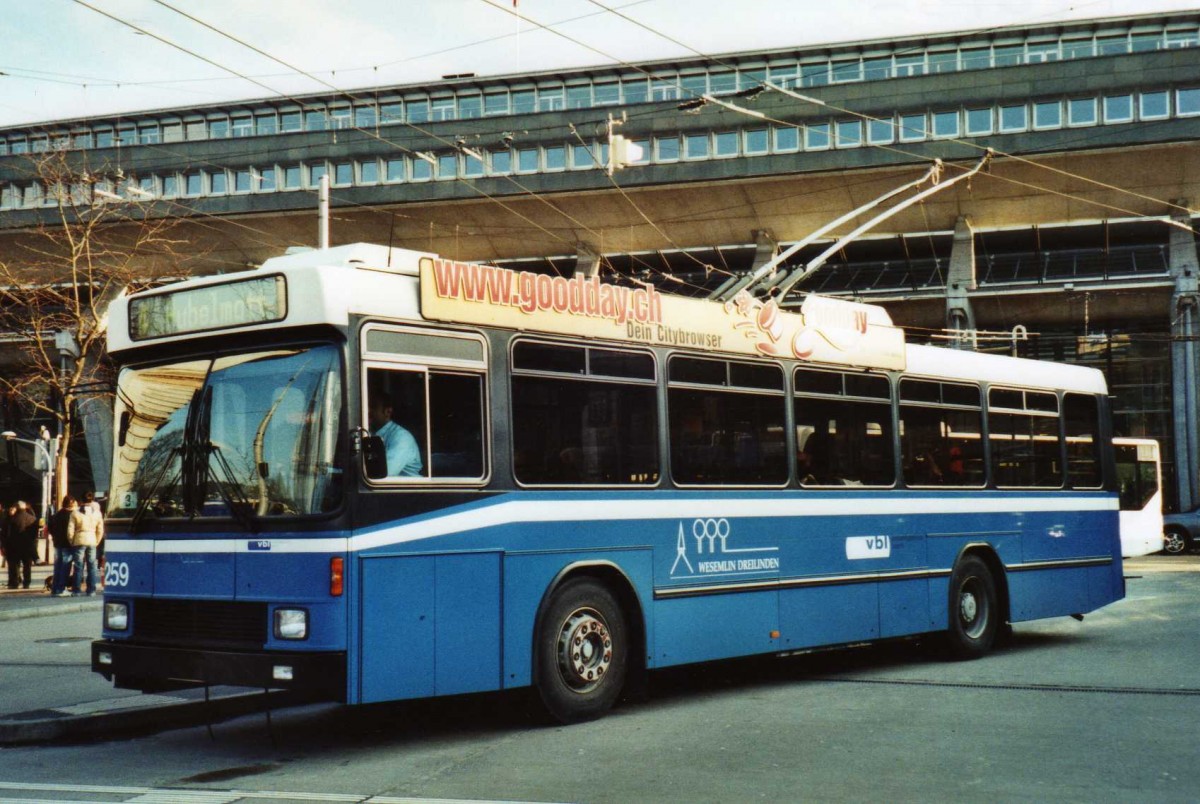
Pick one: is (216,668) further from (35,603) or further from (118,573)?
(35,603)

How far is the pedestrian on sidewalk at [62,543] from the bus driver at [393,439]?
15.7 metres

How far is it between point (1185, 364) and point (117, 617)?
39.0 metres

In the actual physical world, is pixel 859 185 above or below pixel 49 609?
above

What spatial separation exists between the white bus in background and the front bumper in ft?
92.6

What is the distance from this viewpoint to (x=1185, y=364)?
135ft

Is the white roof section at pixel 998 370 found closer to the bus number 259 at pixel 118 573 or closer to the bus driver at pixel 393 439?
the bus driver at pixel 393 439

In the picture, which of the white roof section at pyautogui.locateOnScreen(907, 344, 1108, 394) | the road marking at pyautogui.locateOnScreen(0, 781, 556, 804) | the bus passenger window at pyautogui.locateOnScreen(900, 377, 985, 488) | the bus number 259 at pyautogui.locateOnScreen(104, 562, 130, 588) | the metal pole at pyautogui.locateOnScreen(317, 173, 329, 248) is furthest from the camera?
the metal pole at pyautogui.locateOnScreen(317, 173, 329, 248)

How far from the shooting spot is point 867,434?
11555 millimetres

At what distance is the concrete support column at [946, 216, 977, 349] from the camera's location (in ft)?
135

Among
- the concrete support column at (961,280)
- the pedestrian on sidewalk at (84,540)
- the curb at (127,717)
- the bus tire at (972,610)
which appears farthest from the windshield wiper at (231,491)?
the concrete support column at (961,280)

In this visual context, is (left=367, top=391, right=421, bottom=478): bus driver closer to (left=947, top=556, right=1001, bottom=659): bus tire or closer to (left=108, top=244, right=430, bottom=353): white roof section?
(left=108, top=244, right=430, bottom=353): white roof section

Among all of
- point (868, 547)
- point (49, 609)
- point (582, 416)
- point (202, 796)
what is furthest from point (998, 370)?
point (49, 609)

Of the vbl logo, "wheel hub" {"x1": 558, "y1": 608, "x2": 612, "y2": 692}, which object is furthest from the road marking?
the vbl logo

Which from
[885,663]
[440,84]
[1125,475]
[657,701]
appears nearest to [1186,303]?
[1125,475]
